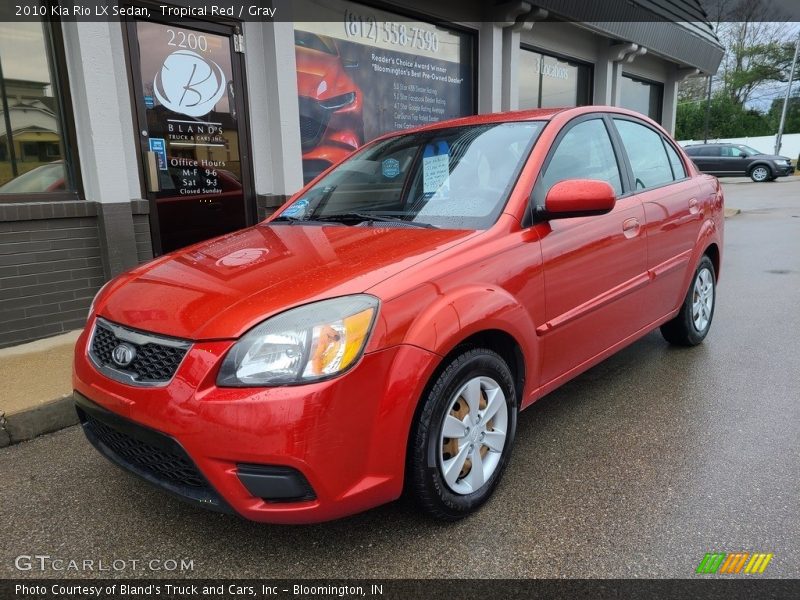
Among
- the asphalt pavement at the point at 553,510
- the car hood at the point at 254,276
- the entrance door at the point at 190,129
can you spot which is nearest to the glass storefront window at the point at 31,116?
the entrance door at the point at 190,129

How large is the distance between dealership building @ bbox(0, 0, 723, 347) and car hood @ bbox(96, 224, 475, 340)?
8.0 inches

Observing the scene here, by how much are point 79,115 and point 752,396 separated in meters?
5.27

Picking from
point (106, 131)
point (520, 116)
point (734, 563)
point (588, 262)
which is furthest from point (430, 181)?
point (106, 131)

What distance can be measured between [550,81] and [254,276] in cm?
918

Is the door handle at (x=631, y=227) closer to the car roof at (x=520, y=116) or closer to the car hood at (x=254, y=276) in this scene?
the car roof at (x=520, y=116)

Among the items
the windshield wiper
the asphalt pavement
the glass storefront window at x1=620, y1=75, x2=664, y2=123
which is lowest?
the asphalt pavement

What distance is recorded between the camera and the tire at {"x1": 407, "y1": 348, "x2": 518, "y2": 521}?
2141mm

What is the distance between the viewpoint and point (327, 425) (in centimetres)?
188

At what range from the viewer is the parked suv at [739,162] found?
25.4 metres

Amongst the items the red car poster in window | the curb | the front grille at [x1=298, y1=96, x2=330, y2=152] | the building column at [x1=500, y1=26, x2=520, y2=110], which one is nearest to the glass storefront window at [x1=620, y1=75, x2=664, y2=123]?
the building column at [x1=500, y1=26, x2=520, y2=110]

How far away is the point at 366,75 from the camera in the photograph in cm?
718

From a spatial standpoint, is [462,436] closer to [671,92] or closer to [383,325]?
[383,325]

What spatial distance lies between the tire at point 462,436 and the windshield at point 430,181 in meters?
0.67

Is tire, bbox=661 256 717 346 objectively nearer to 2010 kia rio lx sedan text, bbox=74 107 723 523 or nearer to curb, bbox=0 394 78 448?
2010 kia rio lx sedan text, bbox=74 107 723 523
